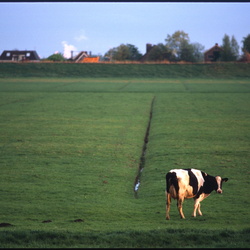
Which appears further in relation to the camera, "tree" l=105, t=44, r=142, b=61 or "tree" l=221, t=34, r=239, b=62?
"tree" l=105, t=44, r=142, b=61

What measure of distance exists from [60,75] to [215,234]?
4202 inches

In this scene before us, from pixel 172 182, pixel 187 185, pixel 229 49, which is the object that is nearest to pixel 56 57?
pixel 229 49

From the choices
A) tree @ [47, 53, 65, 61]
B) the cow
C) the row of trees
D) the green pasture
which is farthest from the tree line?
the cow

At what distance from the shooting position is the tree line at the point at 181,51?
147 m

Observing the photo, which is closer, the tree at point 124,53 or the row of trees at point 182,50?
the row of trees at point 182,50

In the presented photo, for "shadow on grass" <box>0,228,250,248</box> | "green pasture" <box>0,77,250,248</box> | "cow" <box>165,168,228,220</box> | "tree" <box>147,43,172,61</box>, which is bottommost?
"green pasture" <box>0,77,250,248</box>

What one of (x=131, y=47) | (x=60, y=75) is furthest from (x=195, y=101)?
(x=131, y=47)

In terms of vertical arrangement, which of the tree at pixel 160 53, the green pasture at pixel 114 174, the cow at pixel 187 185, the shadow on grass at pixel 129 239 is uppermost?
the tree at pixel 160 53

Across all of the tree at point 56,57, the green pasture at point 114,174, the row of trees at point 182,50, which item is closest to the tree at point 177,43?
the row of trees at point 182,50

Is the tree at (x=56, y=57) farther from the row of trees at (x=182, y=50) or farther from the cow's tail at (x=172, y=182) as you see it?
the cow's tail at (x=172, y=182)

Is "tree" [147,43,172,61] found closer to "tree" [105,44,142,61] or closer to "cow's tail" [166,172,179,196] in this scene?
"tree" [105,44,142,61]

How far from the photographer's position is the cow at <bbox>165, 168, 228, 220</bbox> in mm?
14088

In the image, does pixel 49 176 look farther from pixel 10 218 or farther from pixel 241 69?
pixel 241 69

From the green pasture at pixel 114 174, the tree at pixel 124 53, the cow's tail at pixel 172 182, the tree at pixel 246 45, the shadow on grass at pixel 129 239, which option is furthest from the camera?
the tree at pixel 124 53
